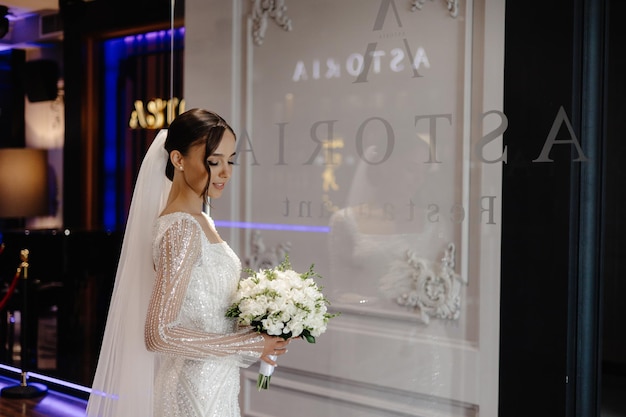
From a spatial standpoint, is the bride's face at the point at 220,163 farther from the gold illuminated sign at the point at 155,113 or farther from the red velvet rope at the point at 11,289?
the red velvet rope at the point at 11,289

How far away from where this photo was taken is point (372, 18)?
345cm

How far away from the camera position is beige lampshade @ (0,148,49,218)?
5980mm

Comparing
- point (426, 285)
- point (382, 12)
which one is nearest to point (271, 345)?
point (426, 285)

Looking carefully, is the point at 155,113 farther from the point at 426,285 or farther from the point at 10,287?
the point at 426,285

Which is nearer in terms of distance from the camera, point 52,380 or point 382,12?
point 382,12

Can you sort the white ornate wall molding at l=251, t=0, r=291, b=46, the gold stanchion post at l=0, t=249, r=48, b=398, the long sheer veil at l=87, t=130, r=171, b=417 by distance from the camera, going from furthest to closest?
the gold stanchion post at l=0, t=249, r=48, b=398
the white ornate wall molding at l=251, t=0, r=291, b=46
the long sheer veil at l=87, t=130, r=171, b=417

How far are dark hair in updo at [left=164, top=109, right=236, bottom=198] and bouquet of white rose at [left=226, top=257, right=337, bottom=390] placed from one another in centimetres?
40

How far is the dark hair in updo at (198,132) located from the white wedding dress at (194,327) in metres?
0.25

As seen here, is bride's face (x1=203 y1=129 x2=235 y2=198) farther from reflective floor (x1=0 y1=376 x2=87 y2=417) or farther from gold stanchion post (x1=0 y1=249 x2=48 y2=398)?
gold stanchion post (x1=0 y1=249 x2=48 y2=398)

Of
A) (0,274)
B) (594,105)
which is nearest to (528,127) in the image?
(594,105)

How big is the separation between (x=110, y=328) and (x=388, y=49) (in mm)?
1742

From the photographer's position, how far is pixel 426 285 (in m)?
3.28

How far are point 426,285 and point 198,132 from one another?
1299mm

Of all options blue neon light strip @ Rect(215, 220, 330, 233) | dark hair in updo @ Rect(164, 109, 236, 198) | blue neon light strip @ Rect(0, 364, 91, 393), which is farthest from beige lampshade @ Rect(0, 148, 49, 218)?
dark hair in updo @ Rect(164, 109, 236, 198)
